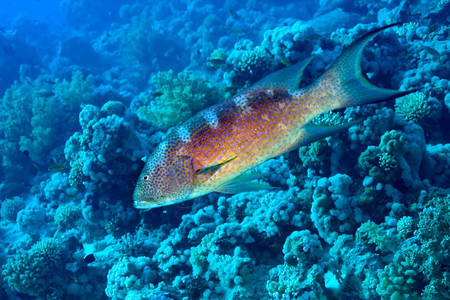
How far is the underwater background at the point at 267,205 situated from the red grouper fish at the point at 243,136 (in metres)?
1.13

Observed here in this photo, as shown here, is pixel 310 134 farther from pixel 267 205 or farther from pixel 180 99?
pixel 180 99

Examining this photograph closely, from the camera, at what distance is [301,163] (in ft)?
18.0

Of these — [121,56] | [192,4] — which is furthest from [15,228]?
[192,4]

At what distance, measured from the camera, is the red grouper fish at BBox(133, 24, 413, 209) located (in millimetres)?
2123

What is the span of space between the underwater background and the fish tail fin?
1092 mm

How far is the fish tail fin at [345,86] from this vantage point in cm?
194

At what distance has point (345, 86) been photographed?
203 centimetres

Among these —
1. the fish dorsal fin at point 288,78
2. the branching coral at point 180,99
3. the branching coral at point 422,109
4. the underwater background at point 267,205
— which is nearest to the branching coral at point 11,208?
the underwater background at point 267,205

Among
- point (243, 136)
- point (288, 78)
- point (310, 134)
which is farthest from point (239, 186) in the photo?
point (288, 78)

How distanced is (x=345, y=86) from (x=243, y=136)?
770 mm

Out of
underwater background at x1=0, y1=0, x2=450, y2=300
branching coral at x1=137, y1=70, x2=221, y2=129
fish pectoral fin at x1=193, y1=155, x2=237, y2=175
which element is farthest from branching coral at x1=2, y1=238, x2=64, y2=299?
fish pectoral fin at x1=193, y1=155, x2=237, y2=175

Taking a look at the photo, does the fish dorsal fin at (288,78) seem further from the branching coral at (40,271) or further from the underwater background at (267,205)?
the branching coral at (40,271)

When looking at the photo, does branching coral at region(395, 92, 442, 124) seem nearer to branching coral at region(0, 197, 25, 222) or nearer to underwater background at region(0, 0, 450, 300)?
underwater background at region(0, 0, 450, 300)

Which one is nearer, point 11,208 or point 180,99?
point 180,99
